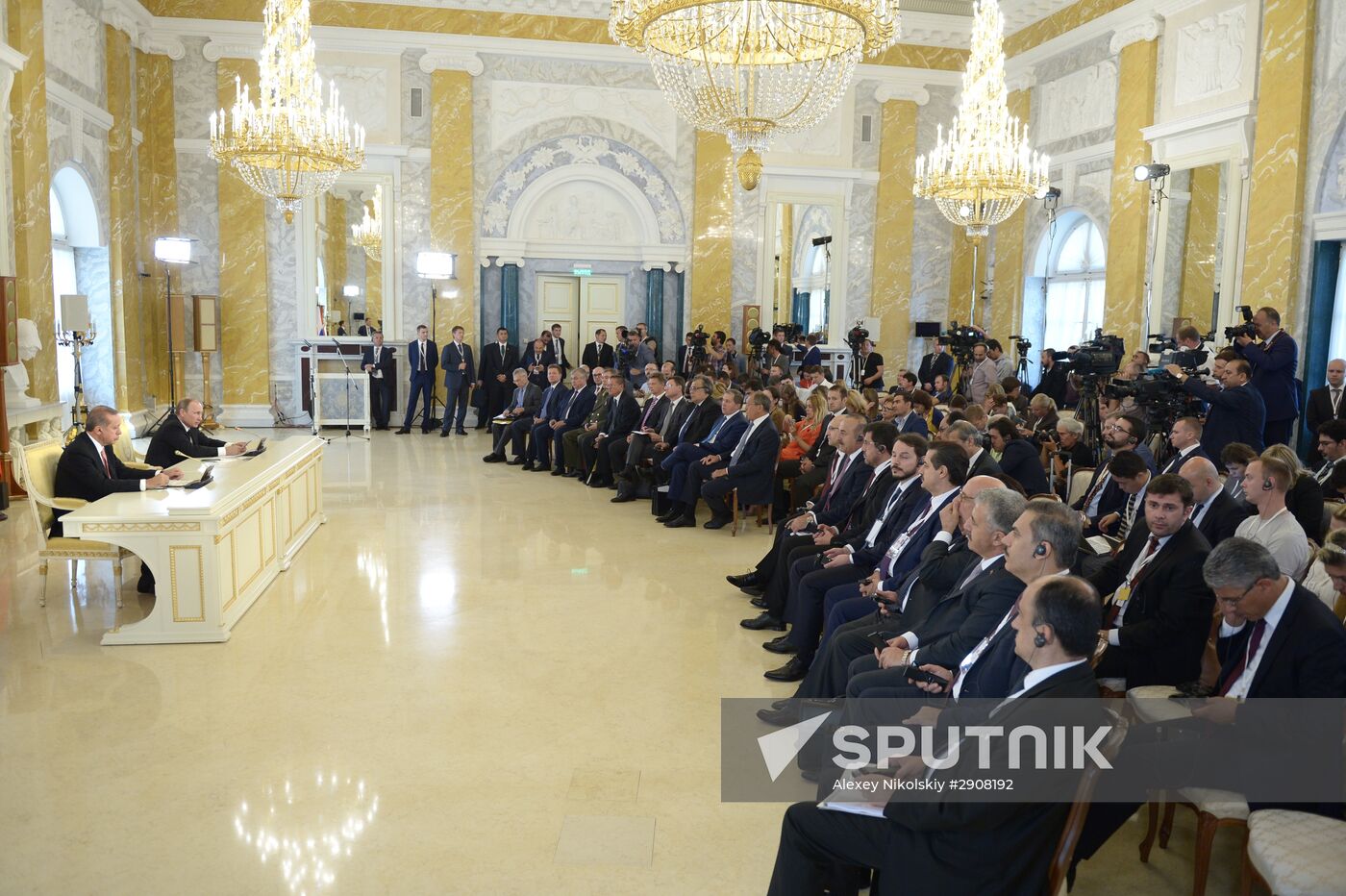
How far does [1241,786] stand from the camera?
9.72 feet

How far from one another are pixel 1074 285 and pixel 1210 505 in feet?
35.7

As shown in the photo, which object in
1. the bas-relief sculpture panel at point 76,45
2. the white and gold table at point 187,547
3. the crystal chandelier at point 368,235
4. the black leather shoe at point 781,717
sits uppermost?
the bas-relief sculpture panel at point 76,45

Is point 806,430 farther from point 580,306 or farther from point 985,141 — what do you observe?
point 580,306

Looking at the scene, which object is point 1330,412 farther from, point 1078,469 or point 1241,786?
point 1241,786

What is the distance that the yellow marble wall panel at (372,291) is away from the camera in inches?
653

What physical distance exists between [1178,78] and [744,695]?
35.3ft

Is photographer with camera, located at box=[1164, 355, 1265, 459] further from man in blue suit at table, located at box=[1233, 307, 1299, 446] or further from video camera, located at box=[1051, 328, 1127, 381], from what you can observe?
video camera, located at box=[1051, 328, 1127, 381]

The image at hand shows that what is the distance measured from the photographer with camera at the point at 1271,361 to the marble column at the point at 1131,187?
194 inches

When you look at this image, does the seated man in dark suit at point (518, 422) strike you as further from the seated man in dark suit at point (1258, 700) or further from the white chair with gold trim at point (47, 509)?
the seated man in dark suit at point (1258, 700)

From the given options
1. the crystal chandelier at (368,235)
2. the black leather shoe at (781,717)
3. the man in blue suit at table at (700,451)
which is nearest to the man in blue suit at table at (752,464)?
the man in blue suit at table at (700,451)

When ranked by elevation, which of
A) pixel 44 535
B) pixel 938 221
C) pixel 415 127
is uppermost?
pixel 415 127

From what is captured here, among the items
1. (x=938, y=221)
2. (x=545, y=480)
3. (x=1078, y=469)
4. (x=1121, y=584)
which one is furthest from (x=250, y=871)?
(x=938, y=221)

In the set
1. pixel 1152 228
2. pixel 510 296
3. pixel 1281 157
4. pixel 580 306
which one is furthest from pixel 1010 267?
pixel 510 296

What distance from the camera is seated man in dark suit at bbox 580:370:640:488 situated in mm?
10555
